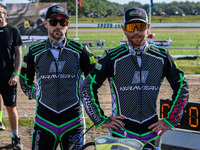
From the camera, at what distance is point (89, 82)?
310cm

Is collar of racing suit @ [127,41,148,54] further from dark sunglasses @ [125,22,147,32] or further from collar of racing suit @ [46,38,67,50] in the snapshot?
collar of racing suit @ [46,38,67,50]

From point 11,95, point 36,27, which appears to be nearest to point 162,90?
point 11,95

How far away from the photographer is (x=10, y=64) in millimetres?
5887

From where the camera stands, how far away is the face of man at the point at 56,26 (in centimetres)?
380

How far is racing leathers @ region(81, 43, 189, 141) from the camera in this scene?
10.00 ft

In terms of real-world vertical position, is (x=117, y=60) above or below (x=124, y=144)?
above

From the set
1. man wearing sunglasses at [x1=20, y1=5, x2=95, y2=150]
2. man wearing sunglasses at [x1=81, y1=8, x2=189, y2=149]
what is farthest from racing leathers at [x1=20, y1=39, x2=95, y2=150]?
man wearing sunglasses at [x1=81, y1=8, x2=189, y2=149]

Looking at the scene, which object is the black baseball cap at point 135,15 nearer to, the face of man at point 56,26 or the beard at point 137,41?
the beard at point 137,41

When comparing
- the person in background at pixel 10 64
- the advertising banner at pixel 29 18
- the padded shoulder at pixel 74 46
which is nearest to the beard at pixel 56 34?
the padded shoulder at pixel 74 46

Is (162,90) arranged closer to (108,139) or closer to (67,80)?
(67,80)

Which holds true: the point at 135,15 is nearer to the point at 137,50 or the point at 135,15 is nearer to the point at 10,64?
the point at 137,50

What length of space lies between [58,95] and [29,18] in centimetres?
1661

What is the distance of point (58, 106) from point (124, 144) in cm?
147

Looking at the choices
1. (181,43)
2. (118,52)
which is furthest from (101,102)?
(181,43)
